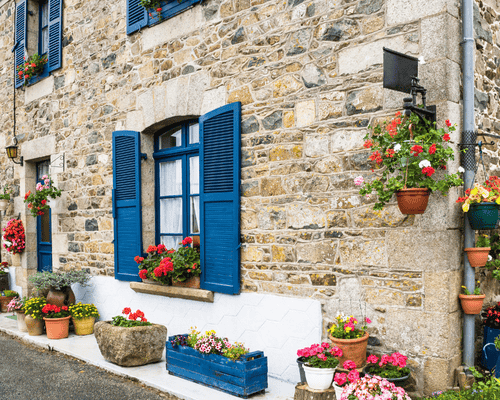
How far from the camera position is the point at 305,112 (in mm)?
4246

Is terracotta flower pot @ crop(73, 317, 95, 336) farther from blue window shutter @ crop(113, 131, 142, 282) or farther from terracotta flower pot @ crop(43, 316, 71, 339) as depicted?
blue window shutter @ crop(113, 131, 142, 282)

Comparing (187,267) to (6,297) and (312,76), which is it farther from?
(6,297)

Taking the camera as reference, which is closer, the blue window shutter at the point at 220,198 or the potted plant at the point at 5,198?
the blue window shutter at the point at 220,198

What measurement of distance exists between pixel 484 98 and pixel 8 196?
25.3 ft

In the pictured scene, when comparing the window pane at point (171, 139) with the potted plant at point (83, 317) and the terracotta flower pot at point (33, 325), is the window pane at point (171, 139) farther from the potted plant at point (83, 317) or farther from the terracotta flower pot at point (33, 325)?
the terracotta flower pot at point (33, 325)

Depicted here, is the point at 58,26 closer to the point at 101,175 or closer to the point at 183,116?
the point at 101,175

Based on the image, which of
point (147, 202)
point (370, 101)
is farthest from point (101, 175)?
point (370, 101)

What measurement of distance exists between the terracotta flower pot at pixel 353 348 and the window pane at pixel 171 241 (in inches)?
102

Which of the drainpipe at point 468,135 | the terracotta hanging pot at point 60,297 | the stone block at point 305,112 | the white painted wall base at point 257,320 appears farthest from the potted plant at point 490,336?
the terracotta hanging pot at point 60,297

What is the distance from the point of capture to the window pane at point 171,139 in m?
5.77

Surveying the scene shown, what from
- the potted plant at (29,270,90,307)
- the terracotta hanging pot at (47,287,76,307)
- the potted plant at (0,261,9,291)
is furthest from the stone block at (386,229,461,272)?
the potted plant at (0,261,9,291)

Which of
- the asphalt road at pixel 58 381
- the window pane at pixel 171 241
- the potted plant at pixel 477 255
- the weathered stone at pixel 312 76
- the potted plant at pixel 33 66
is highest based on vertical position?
the potted plant at pixel 33 66

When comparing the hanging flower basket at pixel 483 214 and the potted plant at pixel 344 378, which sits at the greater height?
the hanging flower basket at pixel 483 214

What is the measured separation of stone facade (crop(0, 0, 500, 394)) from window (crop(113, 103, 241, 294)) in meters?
0.11
